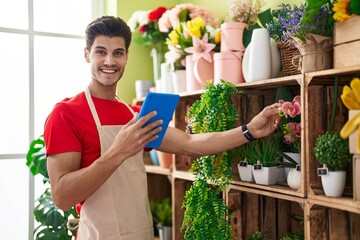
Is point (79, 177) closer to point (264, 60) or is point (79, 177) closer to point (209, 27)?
point (264, 60)

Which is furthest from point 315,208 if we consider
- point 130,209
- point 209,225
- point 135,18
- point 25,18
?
point 25,18

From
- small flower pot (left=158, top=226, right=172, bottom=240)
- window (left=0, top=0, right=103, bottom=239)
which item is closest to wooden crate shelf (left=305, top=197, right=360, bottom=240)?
small flower pot (left=158, top=226, right=172, bottom=240)

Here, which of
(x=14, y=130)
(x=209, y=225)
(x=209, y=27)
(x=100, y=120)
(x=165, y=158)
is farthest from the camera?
(x=14, y=130)

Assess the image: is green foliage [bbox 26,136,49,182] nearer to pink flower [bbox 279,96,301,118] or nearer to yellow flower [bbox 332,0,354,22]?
pink flower [bbox 279,96,301,118]

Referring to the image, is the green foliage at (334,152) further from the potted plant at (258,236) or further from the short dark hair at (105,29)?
the short dark hair at (105,29)

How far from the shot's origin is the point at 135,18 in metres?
2.79

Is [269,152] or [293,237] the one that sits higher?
[269,152]

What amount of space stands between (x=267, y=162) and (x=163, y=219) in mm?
1085

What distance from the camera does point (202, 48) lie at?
219cm

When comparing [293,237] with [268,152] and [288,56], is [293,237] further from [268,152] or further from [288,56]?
[288,56]

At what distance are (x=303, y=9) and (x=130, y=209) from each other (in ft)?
3.32

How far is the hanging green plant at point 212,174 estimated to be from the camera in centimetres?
189

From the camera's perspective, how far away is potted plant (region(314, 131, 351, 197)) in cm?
147

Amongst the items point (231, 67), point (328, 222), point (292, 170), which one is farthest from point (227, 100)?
point (328, 222)
